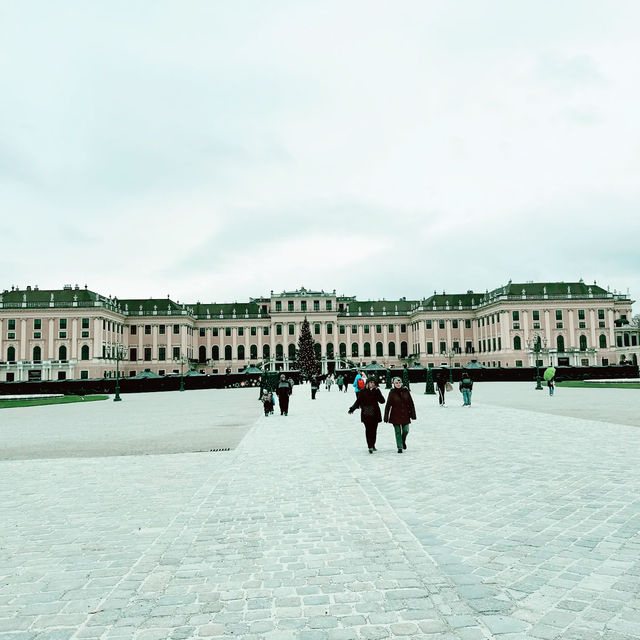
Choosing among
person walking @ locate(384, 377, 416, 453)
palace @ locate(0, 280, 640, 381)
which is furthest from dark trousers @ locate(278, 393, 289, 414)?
palace @ locate(0, 280, 640, 381)

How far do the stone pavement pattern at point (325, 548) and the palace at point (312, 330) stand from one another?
250 ft

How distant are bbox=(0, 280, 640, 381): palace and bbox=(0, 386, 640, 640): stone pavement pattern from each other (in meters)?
76.1

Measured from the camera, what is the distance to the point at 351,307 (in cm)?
10550

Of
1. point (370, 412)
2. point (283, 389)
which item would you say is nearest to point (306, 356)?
point (283, 389)

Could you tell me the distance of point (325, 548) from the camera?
550cm

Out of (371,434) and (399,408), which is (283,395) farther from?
(399,408)

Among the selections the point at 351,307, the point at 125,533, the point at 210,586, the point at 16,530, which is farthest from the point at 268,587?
the point at 351,307

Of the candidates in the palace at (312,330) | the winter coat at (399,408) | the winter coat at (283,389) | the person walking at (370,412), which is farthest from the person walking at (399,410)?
the palace at (312,330)

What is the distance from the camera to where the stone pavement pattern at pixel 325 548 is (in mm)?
3977

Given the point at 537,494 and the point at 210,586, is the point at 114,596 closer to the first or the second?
the point at 210,586

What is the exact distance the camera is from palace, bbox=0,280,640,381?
8344 centimetres

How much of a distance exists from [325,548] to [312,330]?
9457cm

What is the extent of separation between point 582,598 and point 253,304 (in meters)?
102

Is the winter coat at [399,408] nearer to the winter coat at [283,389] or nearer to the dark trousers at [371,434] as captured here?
the dark trousers at [371,434]
